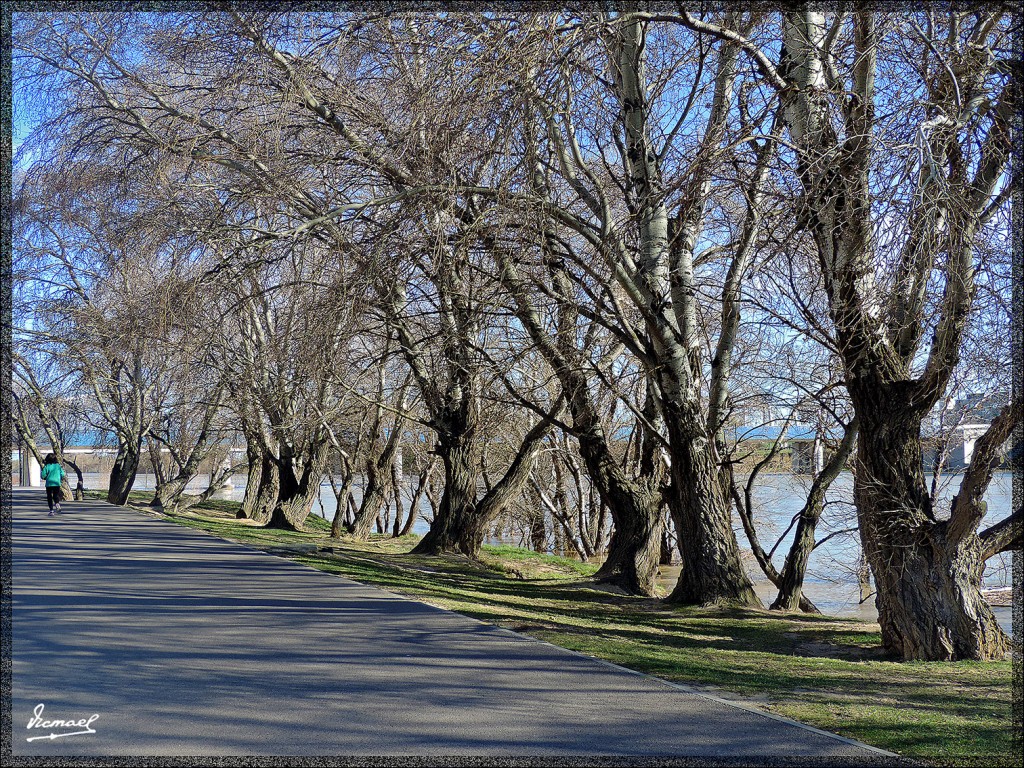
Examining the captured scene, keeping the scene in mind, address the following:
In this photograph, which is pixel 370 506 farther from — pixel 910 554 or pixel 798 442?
pixel 910 554

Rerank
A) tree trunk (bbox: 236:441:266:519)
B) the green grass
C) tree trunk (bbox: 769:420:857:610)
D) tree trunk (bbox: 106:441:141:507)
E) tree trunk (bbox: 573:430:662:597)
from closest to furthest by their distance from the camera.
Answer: the green grass → tree trunk (bbox: 769:420:857:610) → tree trunk (bbox: 573:430:662:597) → tree trunk (bbox: 106:441:141:507) → tree trunk (bbox: 236:441:266:519)

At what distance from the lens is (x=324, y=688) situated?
7.05 m

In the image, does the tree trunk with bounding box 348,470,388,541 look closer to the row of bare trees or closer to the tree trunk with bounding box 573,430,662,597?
the row of bare trees

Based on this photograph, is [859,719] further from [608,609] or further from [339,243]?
[339,243]

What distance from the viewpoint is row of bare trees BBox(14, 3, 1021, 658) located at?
8.70 metres

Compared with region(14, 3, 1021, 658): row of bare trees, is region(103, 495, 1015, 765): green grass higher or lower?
lower

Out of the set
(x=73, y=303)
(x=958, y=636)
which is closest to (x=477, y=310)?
(x=958, y=636)

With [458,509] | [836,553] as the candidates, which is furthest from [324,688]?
[836,553]

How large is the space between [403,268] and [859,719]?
8.05 m

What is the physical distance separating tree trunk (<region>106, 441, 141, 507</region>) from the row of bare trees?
15383mm

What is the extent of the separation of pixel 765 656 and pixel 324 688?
457 cm

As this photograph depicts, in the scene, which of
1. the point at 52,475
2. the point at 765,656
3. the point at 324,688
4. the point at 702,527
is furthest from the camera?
the point at 52,475

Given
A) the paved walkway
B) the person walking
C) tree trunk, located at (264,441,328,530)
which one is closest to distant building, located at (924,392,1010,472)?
the paved walkway

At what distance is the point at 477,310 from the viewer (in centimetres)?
1262
